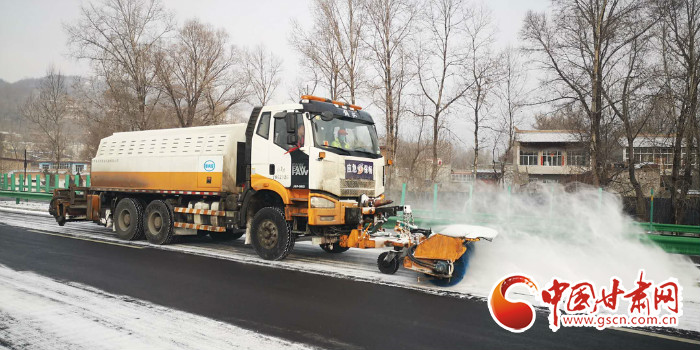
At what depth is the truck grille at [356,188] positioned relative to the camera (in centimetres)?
898

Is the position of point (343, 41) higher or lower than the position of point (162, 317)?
higher

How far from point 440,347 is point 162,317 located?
10.9 ft

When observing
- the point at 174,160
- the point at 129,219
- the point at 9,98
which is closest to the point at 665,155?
the point at 174,160

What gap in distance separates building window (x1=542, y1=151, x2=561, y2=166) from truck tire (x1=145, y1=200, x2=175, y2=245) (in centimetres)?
5890

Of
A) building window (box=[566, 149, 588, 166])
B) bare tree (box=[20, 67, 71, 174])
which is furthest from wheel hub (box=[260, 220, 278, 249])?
bare tree (box=[20, 67, 71, 174])

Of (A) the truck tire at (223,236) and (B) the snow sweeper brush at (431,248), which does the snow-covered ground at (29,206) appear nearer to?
(A) the truck tire at (223,236)

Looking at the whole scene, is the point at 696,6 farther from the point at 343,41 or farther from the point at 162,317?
the point at 162,317

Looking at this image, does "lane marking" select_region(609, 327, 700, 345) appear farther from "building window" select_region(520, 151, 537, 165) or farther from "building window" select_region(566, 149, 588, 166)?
"building window" select_region(520, 151, 537, 165)

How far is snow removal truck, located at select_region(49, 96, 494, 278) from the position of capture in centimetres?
854

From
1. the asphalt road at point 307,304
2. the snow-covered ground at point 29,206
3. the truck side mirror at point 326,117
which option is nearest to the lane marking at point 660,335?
the asphalt road at point 307,304

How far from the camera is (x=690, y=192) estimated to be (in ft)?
69.3

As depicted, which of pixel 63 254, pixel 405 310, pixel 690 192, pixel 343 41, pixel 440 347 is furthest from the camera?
pixel 343 41

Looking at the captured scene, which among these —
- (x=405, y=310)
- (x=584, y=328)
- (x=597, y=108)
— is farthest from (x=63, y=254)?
(x=597, y=108)

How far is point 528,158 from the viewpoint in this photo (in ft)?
205
